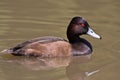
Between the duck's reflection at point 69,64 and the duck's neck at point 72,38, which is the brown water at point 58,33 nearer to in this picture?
the duck's reflection at point 69,64

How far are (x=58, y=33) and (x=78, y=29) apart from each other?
77cm

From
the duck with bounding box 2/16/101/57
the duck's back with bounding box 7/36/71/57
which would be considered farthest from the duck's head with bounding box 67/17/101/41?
the duck's back with bounding box 7/36/71/57

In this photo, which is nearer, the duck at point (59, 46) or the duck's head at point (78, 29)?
the duck at point (59, 46)

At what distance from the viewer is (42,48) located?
9328 mm

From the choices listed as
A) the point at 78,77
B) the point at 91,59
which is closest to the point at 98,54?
the point at 91,59

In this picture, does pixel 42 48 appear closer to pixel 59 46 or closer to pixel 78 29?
pixel 59 46

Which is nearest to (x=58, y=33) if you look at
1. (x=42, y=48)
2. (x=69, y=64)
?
(x=42, y=48)

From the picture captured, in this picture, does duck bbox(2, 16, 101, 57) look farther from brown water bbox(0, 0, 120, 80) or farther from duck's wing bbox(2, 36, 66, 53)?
brown water bbox(0, 0, 120, 80)

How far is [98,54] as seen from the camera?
9.52m

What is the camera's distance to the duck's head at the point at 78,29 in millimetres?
9742

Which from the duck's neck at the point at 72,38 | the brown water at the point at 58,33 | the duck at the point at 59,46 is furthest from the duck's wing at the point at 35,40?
the duck's neck at the point at 72,38

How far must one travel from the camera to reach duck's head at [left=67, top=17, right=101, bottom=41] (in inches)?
384

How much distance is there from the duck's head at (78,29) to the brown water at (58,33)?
0.99 feet

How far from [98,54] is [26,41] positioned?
4.03ft
